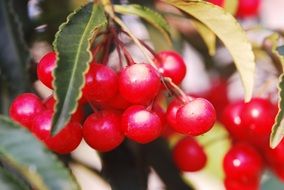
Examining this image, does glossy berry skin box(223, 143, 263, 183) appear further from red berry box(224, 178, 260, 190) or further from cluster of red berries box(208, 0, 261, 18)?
cluster of red berries box(208, 0, 261, 18)

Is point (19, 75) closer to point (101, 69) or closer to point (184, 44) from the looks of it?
point (101, 69)

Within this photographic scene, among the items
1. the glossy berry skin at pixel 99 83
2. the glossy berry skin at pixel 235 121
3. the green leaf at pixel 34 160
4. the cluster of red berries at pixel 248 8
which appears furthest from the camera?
the cluster of red berries at pixel 248 8

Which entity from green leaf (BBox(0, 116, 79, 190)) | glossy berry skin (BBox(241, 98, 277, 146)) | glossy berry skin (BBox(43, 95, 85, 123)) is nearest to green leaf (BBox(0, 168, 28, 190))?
green leaf (BBox(0, 116, 79, 190))

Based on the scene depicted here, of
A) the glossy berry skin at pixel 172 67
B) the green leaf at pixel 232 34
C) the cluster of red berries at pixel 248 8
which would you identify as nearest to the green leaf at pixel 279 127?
the green leaf at pixel 232 34

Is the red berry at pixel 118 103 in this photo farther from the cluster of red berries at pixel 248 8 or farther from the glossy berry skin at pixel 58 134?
the cluster of red berries at pixel 248 8

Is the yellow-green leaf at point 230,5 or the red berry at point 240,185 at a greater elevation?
the yellow-green leaf at point 230,5

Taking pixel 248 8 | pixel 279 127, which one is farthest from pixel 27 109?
pixel 248 8
